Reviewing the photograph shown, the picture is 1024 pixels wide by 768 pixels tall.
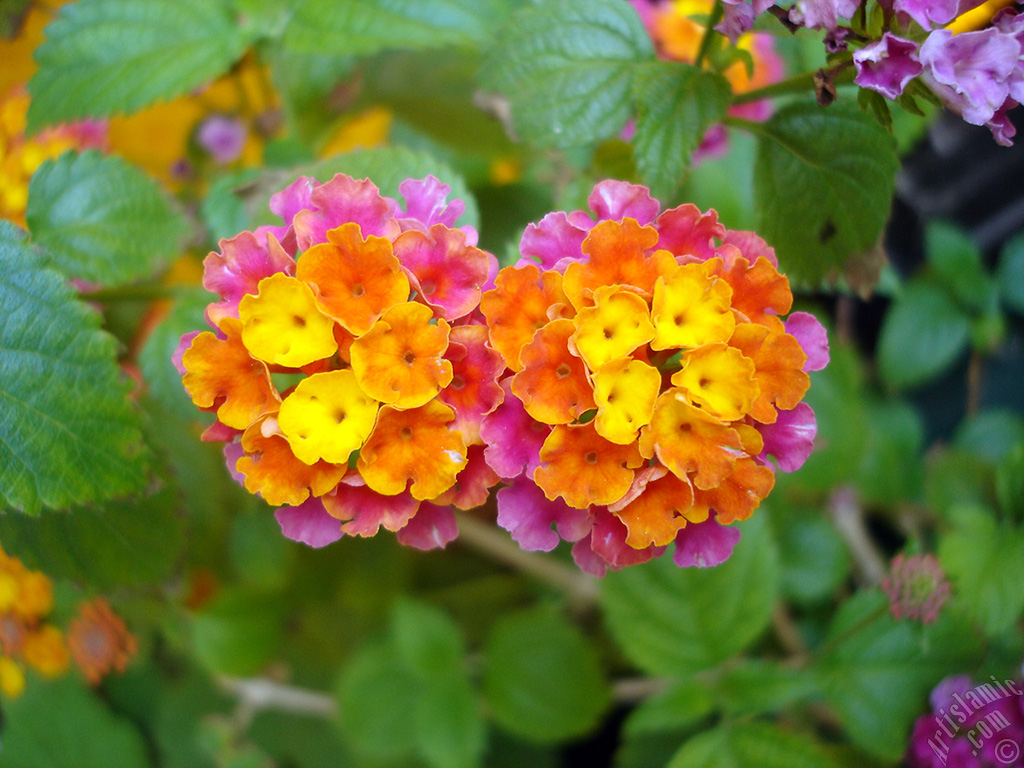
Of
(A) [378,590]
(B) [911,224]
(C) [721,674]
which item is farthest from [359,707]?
(B) [911,224]

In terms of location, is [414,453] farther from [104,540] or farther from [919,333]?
[919,333]

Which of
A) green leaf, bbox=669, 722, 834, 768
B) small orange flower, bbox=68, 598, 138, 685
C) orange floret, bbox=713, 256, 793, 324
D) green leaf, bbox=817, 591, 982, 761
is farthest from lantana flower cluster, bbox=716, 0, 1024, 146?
small orange flower, bbox=68, 598, 138, 685

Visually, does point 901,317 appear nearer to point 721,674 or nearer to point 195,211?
point 721,674

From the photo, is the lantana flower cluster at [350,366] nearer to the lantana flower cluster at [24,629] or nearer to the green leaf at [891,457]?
the lantana flower cluster at [24,629]

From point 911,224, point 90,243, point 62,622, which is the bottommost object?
point 62,622

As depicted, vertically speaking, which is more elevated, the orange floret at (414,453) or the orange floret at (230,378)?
the orange floret at (230,378)

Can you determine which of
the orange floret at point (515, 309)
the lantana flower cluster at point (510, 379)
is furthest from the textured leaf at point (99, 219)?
the orange floret at point (515, 309)

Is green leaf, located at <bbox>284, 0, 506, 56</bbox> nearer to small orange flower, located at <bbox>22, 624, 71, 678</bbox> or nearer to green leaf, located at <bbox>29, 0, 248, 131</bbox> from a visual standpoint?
green leaf, located at <bbox>29, 0, 248, 131</bbox>
